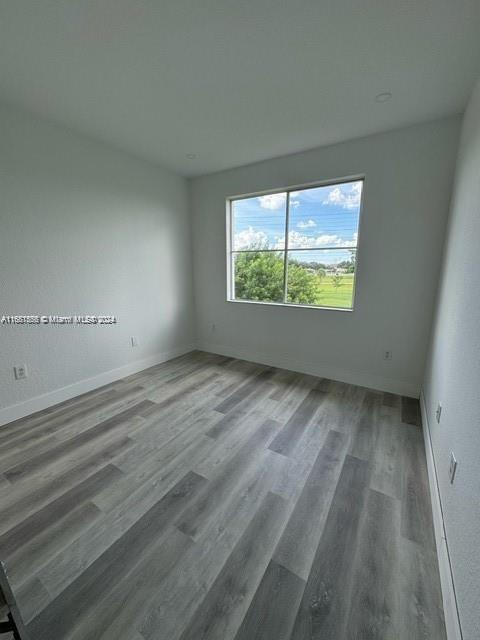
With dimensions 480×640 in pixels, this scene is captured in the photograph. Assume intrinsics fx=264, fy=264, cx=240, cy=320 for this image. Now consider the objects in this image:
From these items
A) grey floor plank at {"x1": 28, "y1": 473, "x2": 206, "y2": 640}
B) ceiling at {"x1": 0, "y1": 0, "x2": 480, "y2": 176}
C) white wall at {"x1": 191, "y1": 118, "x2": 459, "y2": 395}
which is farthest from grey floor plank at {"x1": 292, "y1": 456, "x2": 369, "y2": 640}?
ceiling at {"x1": 0, "y1": 0, "x2": 480, "y2": 176}

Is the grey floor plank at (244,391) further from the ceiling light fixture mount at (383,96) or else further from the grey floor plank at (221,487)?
the ceiling light fixture mount at (383,96)

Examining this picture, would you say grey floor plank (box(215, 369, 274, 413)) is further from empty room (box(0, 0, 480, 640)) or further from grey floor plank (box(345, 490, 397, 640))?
grey floor plank (box(345, 490, 397, 640))

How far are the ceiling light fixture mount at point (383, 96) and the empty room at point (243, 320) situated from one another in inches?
0.8

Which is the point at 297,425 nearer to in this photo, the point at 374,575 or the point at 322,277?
the point at 374,575

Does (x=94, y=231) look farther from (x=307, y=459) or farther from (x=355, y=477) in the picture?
(x=355, y=477)

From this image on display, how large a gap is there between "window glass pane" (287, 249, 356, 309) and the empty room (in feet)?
0.09

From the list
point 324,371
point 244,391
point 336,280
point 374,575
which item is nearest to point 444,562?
point 374,575

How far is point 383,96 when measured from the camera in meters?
2.00

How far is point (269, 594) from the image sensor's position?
112 centimetres

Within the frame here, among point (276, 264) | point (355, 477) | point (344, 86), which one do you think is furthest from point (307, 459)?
point (344, 86)

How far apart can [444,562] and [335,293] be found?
2.46 meters

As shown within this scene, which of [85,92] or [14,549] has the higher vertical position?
[85,92]

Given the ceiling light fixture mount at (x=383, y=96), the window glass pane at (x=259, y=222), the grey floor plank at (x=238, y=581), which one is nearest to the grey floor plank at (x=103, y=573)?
the grey floor plank at (x=238, y=581)

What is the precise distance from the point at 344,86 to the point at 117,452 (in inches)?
124
